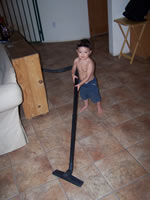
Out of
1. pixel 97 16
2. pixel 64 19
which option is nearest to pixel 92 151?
pixel 64 19

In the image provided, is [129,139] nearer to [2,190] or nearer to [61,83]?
[2,190]

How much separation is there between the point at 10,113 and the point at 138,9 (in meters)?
2.25

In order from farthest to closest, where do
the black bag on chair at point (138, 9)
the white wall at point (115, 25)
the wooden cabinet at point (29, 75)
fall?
1. the white wall at point (115, 25)
2. the black bag on chair at point (138, 9)
3. the wooden cabinet at point (29, 75)

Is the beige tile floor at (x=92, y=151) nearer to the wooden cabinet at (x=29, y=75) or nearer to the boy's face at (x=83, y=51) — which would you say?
the wooden cabinet at (x=29, y=75)

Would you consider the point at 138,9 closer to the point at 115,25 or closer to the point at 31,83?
the point at 115,25

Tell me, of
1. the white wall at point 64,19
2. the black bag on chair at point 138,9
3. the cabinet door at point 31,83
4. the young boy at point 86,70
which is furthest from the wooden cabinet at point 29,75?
the white wall at point 64,19

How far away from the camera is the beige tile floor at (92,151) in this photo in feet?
4.97

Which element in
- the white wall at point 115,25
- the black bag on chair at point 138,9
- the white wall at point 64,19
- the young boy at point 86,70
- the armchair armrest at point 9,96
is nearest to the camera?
the armchair armrest at point 9,96

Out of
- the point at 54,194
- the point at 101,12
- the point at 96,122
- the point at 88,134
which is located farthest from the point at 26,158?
the point at 101,12

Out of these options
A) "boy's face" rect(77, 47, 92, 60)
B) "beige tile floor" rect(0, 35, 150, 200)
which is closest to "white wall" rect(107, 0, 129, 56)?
"beige tile floor" rect(0, 35, 150, 200)

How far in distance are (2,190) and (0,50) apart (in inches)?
54.1

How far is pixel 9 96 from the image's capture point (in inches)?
59.9

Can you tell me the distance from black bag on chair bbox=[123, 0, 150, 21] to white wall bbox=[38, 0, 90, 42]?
1.56m

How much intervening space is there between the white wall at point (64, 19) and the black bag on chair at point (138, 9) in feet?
5.11
